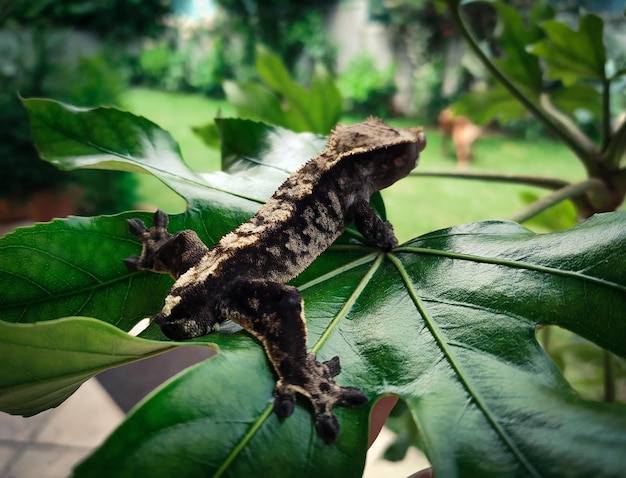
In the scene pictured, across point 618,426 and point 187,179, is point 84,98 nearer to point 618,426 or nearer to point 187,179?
point 187,179

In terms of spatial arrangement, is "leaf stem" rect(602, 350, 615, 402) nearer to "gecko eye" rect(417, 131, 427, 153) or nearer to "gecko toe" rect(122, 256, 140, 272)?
"gecko eye" rect(417, 131, 427, 153)

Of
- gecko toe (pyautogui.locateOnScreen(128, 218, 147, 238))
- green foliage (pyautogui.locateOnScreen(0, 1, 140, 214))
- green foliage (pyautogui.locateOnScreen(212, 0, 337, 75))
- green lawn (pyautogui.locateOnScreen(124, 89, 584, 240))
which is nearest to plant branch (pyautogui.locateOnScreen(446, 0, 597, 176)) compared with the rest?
gecko toe (pyautogui.locateOnScreen(128, 218, 147, 238))

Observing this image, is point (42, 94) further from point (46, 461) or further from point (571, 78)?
point (571, 78)

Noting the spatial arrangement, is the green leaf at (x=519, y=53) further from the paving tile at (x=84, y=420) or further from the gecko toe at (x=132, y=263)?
the paving tile at (x=84, y=420)

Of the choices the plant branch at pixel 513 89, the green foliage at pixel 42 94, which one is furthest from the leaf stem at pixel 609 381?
the green foliage at pixel 42 94

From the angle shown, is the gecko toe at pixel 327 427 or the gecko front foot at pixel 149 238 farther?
the gecko front foot at pixel 149 238

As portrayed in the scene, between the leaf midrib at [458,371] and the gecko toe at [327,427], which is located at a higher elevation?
the leaf midrib at [458,371]

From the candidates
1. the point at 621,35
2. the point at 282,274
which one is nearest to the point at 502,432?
the point at 282,274
